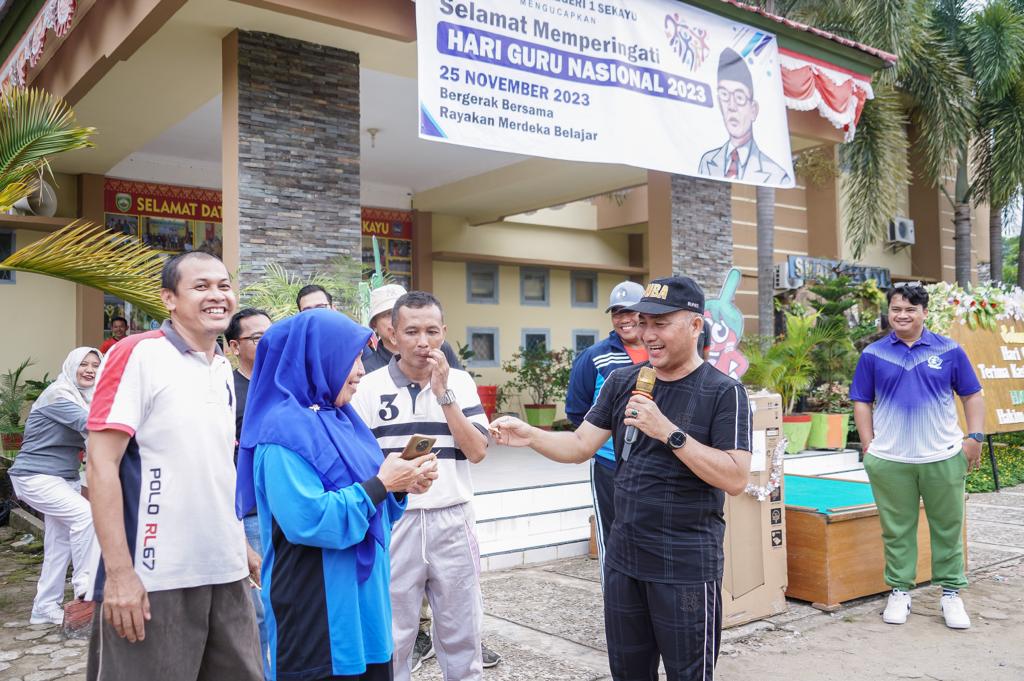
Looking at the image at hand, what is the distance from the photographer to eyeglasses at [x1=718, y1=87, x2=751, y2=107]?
779 centimetres

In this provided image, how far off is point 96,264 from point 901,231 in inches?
729

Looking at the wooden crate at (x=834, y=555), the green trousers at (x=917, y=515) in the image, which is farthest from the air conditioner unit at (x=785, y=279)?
the green trousers at (x=917, y=515)

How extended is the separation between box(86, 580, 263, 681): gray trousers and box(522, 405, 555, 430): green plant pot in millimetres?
11359

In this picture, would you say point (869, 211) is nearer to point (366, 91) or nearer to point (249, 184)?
point (366, 91)

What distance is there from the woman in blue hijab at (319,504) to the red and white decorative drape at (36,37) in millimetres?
5627

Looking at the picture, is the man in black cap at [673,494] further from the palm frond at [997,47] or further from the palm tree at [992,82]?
the palm frond at [997,47]

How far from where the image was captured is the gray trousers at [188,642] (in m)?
2.36

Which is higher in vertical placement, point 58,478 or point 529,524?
point 58,478

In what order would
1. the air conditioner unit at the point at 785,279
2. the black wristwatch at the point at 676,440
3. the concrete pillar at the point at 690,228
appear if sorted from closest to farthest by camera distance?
the black wristwatch at the point at 676,440 < the concrete pillar at the point at 690,228 < the air conditioner unit at the point at 785,279

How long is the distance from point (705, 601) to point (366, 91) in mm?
7258

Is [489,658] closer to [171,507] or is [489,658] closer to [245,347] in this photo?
[245,347]

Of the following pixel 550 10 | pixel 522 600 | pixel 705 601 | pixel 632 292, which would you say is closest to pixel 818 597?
pixel 522 600

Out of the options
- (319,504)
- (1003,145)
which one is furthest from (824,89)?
(1003,145)

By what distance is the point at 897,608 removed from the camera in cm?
483
